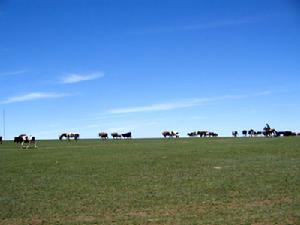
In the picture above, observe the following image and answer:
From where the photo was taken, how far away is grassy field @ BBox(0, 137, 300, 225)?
19.3 meters

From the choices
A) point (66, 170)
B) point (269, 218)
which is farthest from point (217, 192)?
point (66, 170)

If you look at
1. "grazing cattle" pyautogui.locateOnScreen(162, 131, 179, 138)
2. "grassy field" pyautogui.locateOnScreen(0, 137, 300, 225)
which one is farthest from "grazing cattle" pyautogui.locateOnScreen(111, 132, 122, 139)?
"grassy field" pyautogui.locateOnScreen(0, 137, 300, 225)

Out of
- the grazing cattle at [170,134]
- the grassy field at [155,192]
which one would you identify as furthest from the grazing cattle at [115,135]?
the grassy field at [155,192]

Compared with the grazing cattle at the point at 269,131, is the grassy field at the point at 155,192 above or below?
below

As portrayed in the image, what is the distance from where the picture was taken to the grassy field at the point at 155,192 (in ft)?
63.4

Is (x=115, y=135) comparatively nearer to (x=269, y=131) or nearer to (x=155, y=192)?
(x=269, y=131)

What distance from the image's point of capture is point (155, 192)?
24484mm

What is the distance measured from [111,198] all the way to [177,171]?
9.24 metres

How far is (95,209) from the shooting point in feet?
69.1

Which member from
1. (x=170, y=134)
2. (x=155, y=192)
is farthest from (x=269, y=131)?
(x=155, y=192)

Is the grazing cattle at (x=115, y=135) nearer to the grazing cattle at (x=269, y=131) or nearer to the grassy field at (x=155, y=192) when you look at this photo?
the grazing cattle at (x=269, y=131)

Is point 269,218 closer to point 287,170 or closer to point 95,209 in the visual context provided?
point 95,209

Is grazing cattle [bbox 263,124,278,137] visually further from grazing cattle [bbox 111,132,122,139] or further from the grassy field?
the grassy field

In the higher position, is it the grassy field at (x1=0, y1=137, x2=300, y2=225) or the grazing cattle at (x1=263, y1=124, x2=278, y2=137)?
the grazing cattle at (x1=263, y1=124, x2=278, y2=137)
